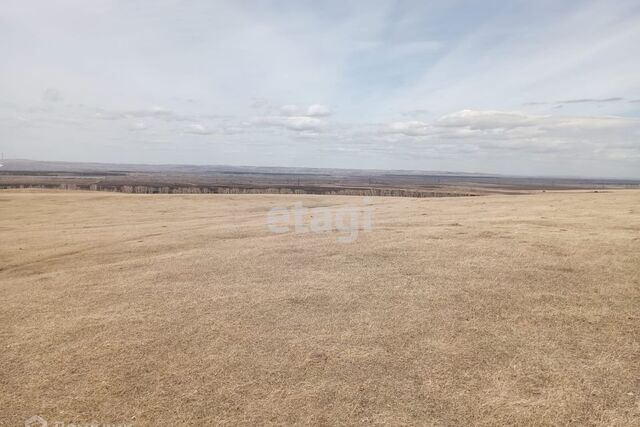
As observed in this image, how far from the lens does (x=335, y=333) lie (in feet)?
25.6

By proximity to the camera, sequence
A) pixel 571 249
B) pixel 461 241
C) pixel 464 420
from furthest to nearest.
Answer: pixel 461 241 → pixel 571 249 → pixel 464 420

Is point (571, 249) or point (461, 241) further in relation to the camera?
point (461, 241)

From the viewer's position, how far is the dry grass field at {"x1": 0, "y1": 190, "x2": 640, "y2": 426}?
223 inches

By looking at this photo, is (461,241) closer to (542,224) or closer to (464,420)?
(542,224)

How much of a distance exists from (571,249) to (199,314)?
10.7m

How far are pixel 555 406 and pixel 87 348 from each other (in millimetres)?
7514

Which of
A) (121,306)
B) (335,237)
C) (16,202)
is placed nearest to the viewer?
(121,306)

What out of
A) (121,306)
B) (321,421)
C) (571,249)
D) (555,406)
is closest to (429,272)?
(571,249)

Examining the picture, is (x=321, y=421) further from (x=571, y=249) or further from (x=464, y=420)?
(x=571, y=249)

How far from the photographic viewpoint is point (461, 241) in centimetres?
1413

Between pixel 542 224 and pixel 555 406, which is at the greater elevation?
pixel 542 224

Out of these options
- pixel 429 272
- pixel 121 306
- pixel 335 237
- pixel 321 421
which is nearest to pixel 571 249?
pixel 429 272

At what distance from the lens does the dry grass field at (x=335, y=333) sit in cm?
567

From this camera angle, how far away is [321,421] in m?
5.38
